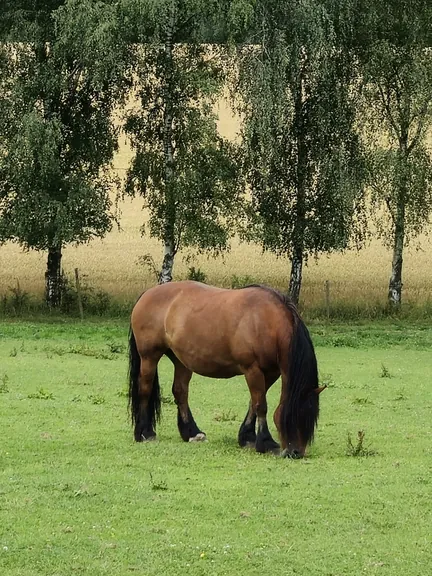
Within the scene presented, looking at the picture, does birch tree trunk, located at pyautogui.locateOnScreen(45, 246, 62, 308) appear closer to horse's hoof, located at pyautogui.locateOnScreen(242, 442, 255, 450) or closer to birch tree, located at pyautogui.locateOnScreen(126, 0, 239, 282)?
birch tree, located at pyautogui.locateOnScreen(126, 0, 239, 282)

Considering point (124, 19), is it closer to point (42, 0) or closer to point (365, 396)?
point (42, 0)

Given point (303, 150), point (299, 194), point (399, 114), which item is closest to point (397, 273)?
point (299, 194)

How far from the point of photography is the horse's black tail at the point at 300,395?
11.6 meters

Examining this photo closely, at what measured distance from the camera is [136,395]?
1322 centimetres

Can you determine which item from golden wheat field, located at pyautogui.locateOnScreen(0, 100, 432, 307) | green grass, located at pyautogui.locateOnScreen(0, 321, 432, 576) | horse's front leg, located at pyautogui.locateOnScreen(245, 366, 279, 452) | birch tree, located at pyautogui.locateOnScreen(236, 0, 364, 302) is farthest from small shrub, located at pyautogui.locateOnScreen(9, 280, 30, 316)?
horse's front leg, located at pyautogui.locateOnScreen(245, 366, 279, 452)

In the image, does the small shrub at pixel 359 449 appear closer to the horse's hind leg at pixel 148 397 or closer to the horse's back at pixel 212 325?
the horse's back at pixel 212 325

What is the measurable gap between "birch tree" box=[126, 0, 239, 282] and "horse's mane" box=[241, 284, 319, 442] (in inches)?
726

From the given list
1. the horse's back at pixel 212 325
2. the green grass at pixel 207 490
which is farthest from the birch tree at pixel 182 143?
the horse's back at pixel 212 325

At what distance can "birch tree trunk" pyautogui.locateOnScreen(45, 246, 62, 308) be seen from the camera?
33.2 metres

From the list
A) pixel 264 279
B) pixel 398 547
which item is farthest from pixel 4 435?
pixel 264 279

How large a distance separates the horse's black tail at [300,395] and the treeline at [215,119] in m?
18.5

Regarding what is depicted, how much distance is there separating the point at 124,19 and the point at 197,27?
341cm

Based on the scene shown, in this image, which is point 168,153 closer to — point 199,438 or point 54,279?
point 54,279

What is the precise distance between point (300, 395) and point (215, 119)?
788 inches
